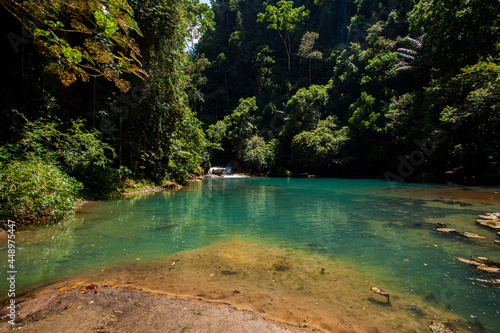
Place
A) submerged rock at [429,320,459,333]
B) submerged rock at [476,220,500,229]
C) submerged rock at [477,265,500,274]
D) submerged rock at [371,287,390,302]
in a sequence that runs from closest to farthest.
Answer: submerged rock at [429,320,459,333] → submerged rock at [371,287,390,302] → submerged rock at [477,265,500,274] → submerged rock at [476,220,500,229]

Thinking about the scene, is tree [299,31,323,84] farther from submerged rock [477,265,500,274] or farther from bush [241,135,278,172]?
submerged rock [477,265,500,274]

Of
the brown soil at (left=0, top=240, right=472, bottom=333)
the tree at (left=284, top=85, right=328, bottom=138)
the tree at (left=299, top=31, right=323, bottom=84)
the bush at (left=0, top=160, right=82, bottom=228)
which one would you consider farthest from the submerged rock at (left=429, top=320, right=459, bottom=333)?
the tree at (left=299, top=31, right=323, bottom=84)

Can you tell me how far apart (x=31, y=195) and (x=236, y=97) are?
42.7m

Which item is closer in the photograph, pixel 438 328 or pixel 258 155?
pixel 438 328

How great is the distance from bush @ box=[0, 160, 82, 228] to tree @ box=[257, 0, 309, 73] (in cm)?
4233

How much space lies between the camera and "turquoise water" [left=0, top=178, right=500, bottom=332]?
328cm

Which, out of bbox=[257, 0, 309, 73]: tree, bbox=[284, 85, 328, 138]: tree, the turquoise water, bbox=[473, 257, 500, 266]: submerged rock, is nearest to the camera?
the turquoise water

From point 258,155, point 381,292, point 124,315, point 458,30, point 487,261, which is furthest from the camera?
point 258,155

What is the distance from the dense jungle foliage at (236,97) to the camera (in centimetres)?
531

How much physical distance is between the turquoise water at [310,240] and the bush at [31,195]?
0.43m

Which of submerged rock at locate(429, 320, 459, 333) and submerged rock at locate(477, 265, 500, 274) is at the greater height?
submerged rock at locate(477, 265, 500, 274)

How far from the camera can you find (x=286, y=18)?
43156 millimetres

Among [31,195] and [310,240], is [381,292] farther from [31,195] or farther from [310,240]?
[31,195]

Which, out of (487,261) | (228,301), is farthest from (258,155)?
(228,301)
